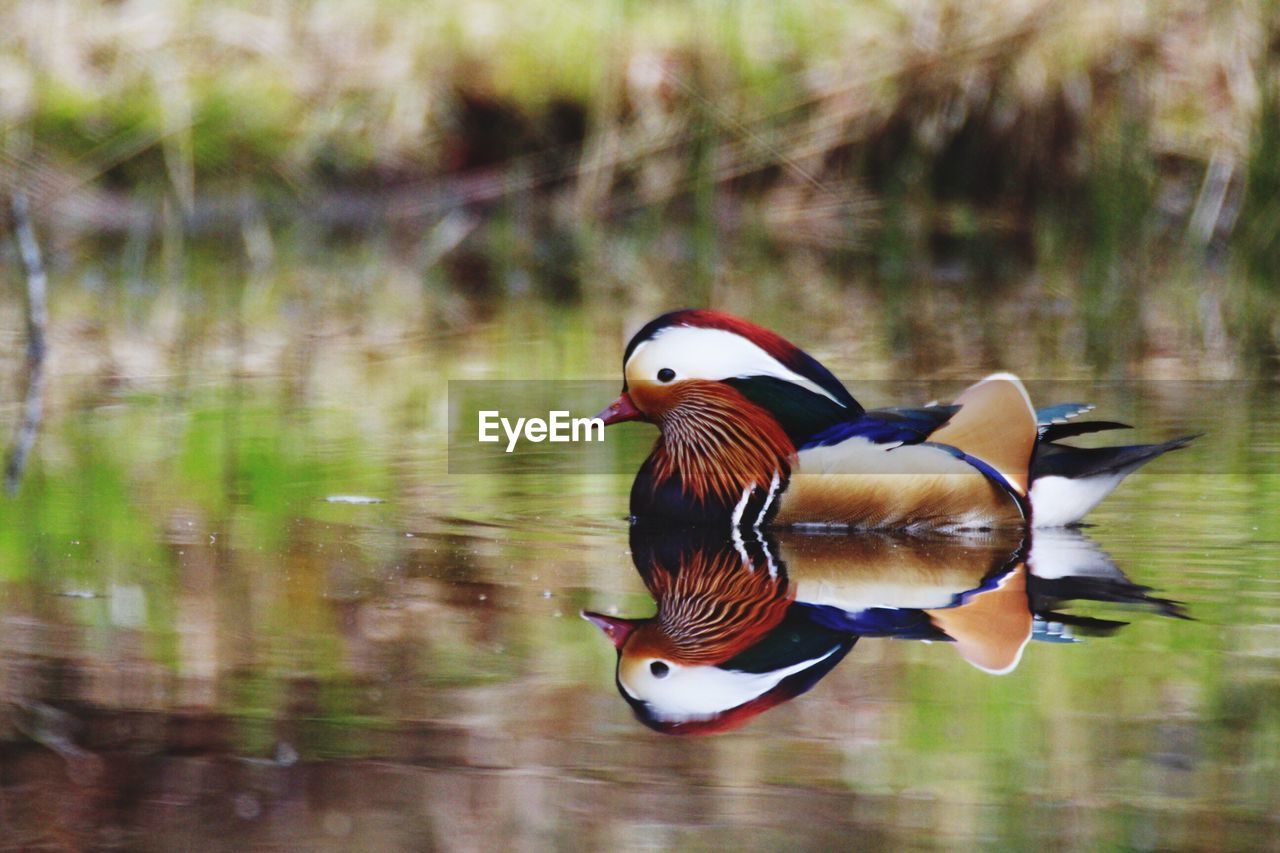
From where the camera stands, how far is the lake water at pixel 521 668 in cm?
228

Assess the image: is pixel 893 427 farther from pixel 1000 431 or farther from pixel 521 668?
pixel 521 668

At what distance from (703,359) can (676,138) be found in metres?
6.87

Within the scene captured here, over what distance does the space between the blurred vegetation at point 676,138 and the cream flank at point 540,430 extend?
9.94ft

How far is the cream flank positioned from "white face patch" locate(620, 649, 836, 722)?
2494 millimetres

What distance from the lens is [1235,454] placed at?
4.93 metres

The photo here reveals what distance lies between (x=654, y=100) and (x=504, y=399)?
611 centimetres

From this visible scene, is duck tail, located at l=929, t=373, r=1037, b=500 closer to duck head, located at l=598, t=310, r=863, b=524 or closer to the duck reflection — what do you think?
the duck reflection

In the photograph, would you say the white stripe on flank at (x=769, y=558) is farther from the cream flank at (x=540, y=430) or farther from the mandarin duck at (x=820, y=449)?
the cream flank at (x=540, y=430)

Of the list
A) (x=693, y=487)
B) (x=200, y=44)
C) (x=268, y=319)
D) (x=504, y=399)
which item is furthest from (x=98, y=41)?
(x=693, y=487)

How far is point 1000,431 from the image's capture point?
4.30m

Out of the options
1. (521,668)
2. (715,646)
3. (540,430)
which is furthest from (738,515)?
(521,668)

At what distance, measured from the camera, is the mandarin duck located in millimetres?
4273

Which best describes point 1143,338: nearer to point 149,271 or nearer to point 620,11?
point 149,271

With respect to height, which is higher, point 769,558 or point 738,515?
point 738,515
